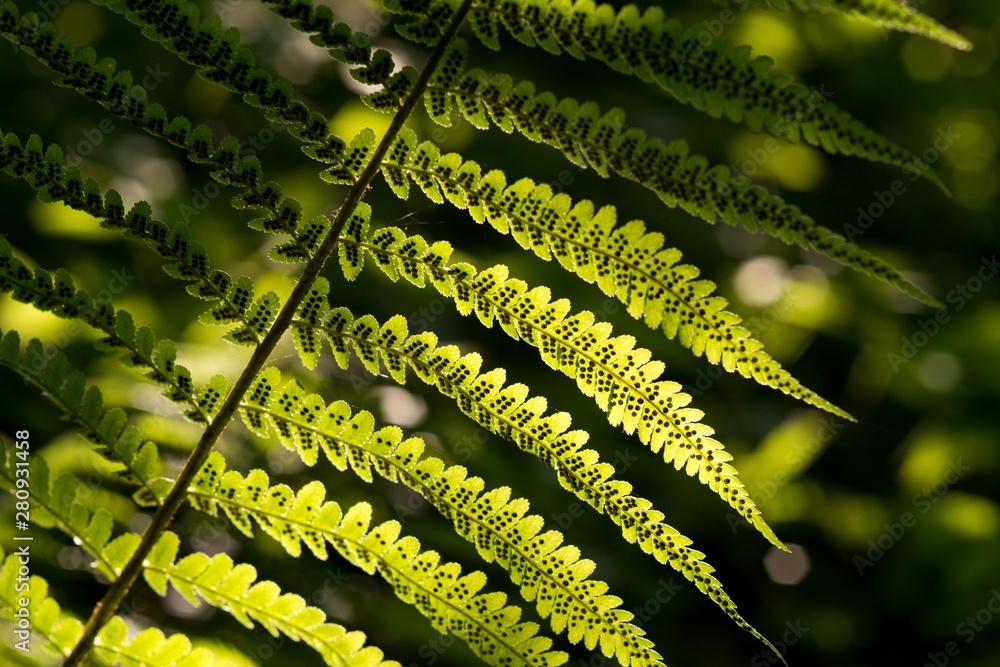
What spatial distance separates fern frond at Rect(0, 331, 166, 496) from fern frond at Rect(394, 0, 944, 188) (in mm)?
665

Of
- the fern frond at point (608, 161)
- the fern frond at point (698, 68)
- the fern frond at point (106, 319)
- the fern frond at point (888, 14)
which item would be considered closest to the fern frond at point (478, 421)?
the fern frond at point (106, 319)

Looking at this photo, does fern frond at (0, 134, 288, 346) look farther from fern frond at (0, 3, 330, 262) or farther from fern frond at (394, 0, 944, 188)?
fern frond at (394, 0, 944, 188)

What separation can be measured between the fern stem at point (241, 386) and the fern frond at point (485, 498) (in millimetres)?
67

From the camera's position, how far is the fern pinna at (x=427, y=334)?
108 cm

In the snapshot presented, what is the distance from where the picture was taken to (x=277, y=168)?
11.2 feet

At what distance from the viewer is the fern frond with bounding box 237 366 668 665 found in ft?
3.83

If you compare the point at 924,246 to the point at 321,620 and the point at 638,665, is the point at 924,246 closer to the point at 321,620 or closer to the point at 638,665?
the point at 638,665

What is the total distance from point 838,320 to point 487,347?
1.45 m

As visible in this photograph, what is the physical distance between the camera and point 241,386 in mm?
1107

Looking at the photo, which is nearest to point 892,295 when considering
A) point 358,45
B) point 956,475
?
point 956,475

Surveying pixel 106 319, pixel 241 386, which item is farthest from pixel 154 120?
pixel 241 386

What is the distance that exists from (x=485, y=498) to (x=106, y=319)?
1.95 ft

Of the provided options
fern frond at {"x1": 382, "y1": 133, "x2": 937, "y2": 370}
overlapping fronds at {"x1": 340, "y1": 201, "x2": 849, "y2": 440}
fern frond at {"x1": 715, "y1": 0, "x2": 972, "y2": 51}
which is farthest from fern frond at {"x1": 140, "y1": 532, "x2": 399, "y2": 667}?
fern frond at {"x1": 715, "y1": 0, "x2": 972, "y2": 51}

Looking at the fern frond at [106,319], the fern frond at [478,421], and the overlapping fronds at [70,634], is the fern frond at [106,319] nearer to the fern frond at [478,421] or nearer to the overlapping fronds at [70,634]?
the fern frond at [478,421]
